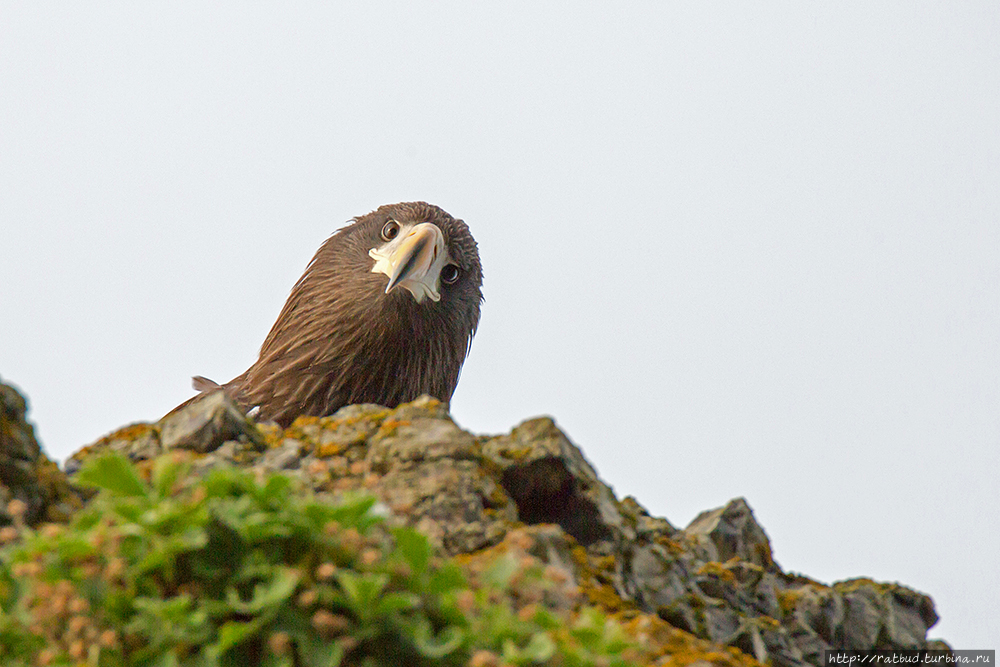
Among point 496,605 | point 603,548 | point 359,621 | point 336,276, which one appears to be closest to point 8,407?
point 359,621

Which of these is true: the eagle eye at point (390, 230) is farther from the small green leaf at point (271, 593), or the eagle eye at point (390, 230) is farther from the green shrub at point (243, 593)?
the small green leaf at point (271, 593)

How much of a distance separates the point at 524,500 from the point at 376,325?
2553 millimetres

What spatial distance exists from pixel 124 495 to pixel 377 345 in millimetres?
3725

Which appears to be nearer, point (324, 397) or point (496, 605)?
point (496, 605)

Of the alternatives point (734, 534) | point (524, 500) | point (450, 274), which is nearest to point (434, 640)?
point (524, 500)

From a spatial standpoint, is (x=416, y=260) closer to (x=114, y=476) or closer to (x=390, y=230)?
(x=390, y=230)

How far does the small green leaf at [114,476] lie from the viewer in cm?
255

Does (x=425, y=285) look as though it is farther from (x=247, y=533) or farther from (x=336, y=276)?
(x=247, y=533)

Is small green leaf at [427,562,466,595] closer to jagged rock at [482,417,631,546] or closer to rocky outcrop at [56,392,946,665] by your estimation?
rocky outcrop at [56,392,946,665]

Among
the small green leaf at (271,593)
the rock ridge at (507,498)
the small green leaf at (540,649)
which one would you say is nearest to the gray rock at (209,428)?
the rock ridge at (507,498)

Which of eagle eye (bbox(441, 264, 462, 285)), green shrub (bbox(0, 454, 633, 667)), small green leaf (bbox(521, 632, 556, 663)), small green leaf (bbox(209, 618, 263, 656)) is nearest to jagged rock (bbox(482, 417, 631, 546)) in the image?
green shrub (bbox(0, 454, 633, 667))

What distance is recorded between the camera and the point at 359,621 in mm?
2486

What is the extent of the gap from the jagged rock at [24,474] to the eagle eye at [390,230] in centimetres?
345

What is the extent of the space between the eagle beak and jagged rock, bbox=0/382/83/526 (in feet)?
9.31
